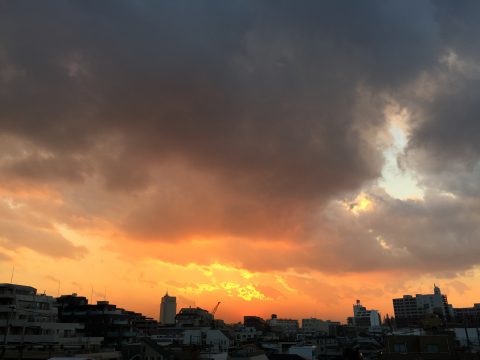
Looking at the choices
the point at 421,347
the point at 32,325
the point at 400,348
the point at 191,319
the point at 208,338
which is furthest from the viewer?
the point at 191,319

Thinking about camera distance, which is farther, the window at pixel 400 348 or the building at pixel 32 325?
the building at pixel 32 325

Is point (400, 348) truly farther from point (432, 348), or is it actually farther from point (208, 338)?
point (208, 338)

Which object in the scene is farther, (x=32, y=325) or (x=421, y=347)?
(x=32, y=325)

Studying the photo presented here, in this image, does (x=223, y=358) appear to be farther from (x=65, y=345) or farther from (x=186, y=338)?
(x=186, y=338)

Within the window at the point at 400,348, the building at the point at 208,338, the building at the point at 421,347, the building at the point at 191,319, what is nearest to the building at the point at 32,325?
the building at the point at 208,338

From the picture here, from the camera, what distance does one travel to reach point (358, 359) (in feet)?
76.5

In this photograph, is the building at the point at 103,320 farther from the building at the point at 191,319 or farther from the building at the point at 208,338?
the building at the point at 191,319

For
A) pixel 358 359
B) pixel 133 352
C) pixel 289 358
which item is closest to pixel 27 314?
pixel 133 352

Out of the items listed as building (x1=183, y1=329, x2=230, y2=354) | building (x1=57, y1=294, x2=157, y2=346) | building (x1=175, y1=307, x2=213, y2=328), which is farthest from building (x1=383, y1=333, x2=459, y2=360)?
building (x1=175, y1=307, x2=213, y2=328)

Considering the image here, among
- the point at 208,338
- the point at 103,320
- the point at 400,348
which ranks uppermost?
the point at 103,320

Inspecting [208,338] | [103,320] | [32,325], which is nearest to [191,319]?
[208,338]

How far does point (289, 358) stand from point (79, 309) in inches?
2691

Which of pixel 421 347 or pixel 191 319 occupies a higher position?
pixel 191 319

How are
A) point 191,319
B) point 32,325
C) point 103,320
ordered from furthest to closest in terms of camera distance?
point 191,319, point 103,320, point 32,325
